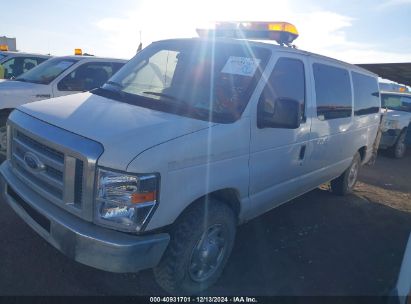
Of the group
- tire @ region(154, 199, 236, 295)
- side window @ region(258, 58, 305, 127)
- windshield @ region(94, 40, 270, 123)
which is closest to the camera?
tire @ region(154, 199, 236, 295)

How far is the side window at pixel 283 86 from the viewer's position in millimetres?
3314

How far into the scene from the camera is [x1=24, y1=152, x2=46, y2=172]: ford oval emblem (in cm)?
282

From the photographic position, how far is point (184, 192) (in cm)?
266

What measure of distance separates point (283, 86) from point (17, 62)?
731 centimetres

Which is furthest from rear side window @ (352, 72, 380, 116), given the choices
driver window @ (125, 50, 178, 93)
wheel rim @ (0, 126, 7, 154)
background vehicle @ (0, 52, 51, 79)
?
background vehicle @ (0, 52, 51, 79)

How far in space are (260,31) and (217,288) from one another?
2.78m

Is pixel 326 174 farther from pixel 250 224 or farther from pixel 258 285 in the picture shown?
pixel 258 285

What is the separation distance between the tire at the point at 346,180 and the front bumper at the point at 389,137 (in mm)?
4491

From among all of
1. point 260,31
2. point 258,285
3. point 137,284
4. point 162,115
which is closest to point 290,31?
point 260,31

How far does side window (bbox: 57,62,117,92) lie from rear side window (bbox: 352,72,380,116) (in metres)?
4.23

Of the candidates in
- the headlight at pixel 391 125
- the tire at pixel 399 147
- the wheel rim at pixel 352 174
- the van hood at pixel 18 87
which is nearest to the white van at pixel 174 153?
the wheel rim at pixel 352 174

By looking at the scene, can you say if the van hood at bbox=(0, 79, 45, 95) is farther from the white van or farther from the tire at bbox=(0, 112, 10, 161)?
the white van

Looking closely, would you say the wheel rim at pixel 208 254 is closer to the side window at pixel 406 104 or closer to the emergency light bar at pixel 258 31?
the emergency light bar at pixel 258 31

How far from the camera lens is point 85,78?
668 centimetres
